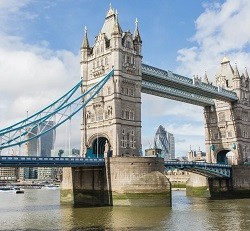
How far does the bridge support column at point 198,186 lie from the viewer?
73812 millimetres

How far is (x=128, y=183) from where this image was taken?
157 ft

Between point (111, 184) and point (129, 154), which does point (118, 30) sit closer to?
point (129, 154)

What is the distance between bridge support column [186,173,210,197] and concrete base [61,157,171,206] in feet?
86.5

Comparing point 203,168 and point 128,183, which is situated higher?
point 203,168

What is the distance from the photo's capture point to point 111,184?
4900 cm

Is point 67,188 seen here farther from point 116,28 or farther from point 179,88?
point 179,88

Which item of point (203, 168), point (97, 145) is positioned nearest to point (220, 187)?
point (203, 168)

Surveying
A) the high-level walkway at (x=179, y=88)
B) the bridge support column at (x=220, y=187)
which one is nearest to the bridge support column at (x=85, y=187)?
the high-level walkway at (x=179, y=88)

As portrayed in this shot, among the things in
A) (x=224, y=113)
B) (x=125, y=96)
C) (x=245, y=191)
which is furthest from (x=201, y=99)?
(x=125, y=96)

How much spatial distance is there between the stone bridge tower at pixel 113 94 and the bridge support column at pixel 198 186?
72.1 feet

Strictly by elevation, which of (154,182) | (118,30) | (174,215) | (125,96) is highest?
(118,30)

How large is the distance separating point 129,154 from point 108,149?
9.68ft

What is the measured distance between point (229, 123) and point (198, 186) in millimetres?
13771

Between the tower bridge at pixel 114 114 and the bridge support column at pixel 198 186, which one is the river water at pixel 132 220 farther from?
the bridge support column at pixel 198 186
